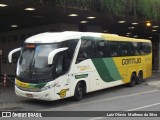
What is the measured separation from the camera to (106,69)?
2028 centimetres

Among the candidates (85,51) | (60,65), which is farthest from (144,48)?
(60,65)

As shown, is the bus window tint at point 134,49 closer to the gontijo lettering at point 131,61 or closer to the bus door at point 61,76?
the gontijo lettering at point 131,61

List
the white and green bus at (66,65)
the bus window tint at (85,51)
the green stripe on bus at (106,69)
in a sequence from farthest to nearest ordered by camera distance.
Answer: the green stripe on bus at (106,69) < the bus window tint at (85,51) < the white and green bus at (66,65)

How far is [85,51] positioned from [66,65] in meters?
1.87

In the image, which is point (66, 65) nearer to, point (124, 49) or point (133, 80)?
point (124, 49)

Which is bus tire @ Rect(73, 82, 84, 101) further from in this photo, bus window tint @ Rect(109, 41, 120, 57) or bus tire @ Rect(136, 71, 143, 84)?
bus tire @ Rect(136, 71, 143, 84)

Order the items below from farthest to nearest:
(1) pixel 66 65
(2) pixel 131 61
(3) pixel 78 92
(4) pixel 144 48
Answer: (4) pixel 144 48, (2) pixel 131 61, (3) pixel 78 92, (1) pixel 66 65

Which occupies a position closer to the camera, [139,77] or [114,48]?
[114,48]

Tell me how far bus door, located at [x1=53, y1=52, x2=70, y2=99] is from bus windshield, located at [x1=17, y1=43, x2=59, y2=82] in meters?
0.38

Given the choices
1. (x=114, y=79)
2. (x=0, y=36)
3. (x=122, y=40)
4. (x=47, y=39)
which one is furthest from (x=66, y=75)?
(x=0, y=36)

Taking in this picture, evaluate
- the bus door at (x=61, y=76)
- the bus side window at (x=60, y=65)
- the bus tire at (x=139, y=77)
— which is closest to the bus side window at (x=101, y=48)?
the bus door at (x=61, y=76)

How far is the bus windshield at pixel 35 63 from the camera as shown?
52.2 feet

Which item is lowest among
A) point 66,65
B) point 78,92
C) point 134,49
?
point 78,92

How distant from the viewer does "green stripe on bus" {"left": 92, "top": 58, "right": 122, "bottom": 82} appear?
19.4m
